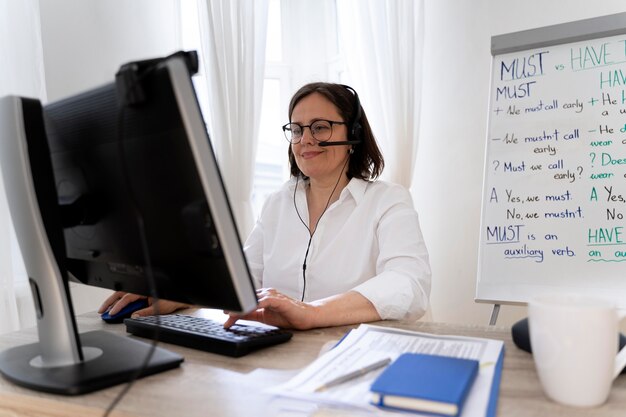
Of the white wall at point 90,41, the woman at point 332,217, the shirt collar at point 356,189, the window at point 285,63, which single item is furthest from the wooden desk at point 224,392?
the window at point 285,63

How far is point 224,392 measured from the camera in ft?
2.33

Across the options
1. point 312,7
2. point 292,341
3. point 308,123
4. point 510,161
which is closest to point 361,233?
point 308,123

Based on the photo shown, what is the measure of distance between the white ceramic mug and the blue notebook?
10cm

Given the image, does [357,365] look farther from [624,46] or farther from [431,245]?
[431,245]

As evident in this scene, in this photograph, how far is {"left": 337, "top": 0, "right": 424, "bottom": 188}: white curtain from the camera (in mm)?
2246

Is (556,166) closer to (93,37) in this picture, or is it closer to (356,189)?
(356,189)

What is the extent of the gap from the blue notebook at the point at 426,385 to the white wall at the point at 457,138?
5.00 ft

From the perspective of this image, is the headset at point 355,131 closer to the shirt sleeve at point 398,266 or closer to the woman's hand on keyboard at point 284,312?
the shirt sleeve at point 398,266

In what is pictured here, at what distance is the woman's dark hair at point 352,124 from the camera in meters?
1.66

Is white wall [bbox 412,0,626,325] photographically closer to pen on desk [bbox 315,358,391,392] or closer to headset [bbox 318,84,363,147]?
headset [bbox 318,84,363,147]

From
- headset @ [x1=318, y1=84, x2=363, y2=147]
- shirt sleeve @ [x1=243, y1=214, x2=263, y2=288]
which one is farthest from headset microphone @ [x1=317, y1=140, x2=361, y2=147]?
shirt sleeve @ [x1=243, y1=214, x2=263, y2=288]

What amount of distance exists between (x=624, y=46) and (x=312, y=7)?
5.79 feet

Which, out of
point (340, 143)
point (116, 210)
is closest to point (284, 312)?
point (116, 210)

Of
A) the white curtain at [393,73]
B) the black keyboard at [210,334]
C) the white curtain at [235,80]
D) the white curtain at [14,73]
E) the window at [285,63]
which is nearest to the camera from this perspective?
the black keyboard at [210,334]
